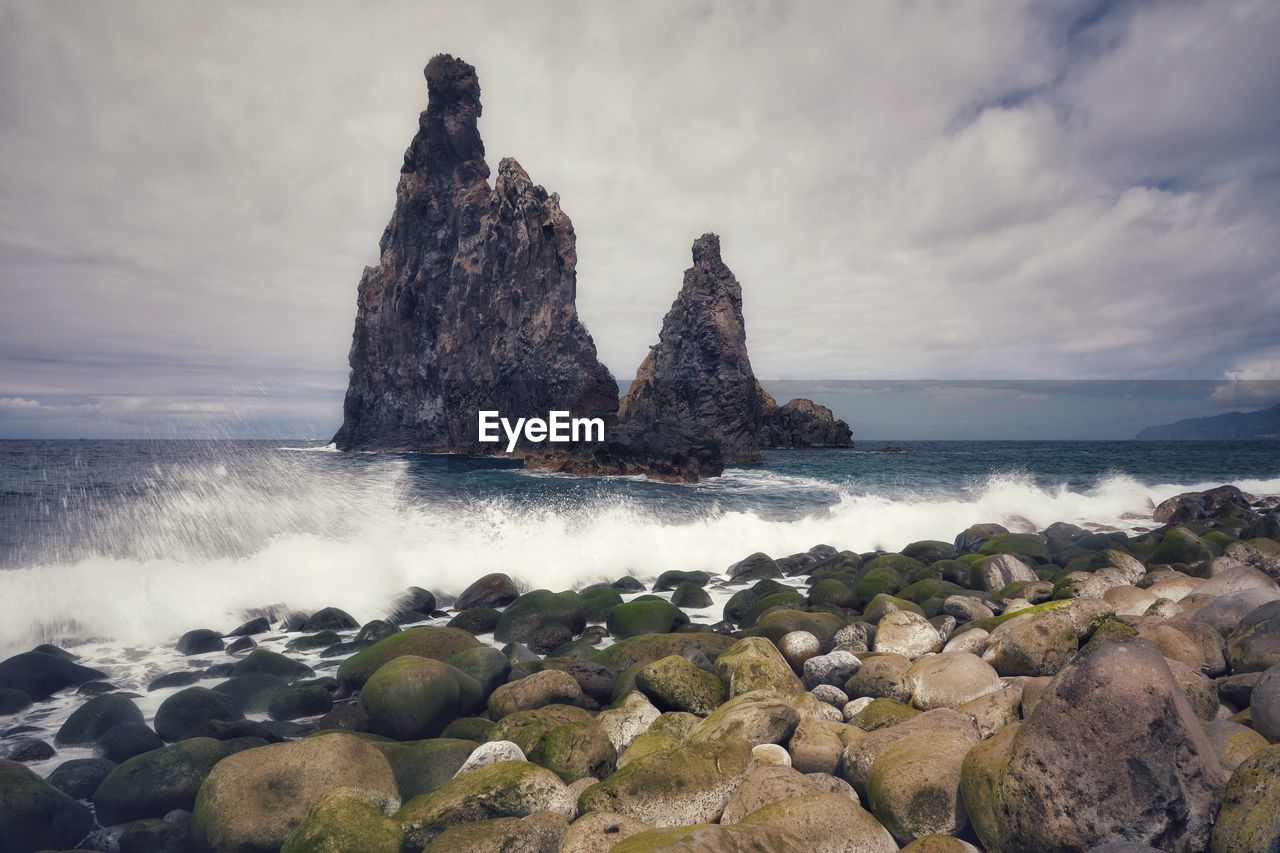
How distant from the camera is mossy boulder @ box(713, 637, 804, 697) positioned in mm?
4988

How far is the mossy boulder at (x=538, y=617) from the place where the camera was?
7.54 metres

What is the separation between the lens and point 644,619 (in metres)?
7.61

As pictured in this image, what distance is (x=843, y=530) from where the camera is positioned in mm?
15938

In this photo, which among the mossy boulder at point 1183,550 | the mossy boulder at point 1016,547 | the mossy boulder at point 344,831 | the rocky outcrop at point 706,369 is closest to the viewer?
the mossy boulder at point 344,831

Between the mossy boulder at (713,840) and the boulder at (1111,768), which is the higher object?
the boulder at (1111,768)

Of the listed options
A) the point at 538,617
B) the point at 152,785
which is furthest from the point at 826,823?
the point at 538,617

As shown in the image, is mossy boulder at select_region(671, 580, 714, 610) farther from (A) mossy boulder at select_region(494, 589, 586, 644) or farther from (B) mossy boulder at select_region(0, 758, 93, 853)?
(B) mossy boulder at select_region(0, 758, 93, 853)

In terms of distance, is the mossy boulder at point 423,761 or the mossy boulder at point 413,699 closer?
the mossy boulder at point 423,761

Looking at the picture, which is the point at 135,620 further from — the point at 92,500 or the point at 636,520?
the point at 92,500

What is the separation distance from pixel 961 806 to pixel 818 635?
3289 mm

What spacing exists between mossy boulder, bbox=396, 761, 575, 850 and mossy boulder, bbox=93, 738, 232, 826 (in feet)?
5.88

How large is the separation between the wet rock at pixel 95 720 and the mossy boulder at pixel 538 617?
3.48 m

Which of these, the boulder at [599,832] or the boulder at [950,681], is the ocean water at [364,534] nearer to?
the boulder at [599,832]

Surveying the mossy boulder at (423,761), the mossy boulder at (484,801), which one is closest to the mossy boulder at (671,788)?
the mossy boulder at (484,801)
